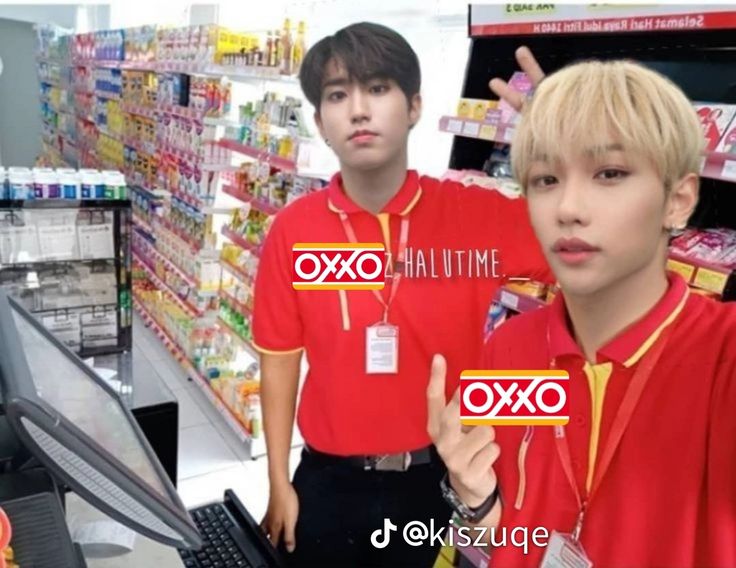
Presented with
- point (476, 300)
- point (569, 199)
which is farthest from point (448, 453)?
point (476, 300)

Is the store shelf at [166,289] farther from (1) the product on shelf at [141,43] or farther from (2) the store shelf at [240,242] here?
(1) the product on shelf at [141,43]

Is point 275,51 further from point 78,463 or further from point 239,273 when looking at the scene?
point 78,463

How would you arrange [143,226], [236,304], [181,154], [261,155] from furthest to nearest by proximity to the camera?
[143,226], [181,154], [236,304], [261,155]

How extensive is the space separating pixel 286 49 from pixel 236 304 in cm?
127

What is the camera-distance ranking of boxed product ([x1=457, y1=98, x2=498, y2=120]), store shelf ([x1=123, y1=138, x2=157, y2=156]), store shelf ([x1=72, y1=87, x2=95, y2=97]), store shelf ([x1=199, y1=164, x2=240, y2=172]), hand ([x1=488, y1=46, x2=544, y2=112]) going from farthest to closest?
store shelf ([x1=72, y1=87, x2=95, y2=97]) → store shelf ([x1=123, y1=138, x2=157, y2=156]) → store shelf ([x1=199, y1=164, x2=240, y2=172]) → boxed product ([x1=457, y1=98, x2=498, y2=120]) → hand ([x1=488, y1=46, x2=544, y2=112])

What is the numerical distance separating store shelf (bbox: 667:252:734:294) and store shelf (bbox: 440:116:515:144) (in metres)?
0.53

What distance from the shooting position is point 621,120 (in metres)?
0.74

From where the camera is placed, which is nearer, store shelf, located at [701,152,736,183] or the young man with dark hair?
store shelf, located at [701,152,736,183]

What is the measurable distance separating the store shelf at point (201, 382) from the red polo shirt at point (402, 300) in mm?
1789

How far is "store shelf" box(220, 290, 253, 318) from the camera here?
3.17 metres

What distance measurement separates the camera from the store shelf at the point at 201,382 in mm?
3076

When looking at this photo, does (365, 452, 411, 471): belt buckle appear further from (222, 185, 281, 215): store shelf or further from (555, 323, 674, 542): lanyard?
(222, 185, 281, 215): store shelf

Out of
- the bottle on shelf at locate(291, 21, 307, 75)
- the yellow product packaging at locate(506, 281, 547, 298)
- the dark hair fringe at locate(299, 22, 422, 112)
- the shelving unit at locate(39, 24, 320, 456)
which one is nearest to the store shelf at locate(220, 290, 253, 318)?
the shelving unit at locate(39, 24, 320, 456)

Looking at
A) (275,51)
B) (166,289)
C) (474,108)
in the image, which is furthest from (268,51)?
(166,289)
